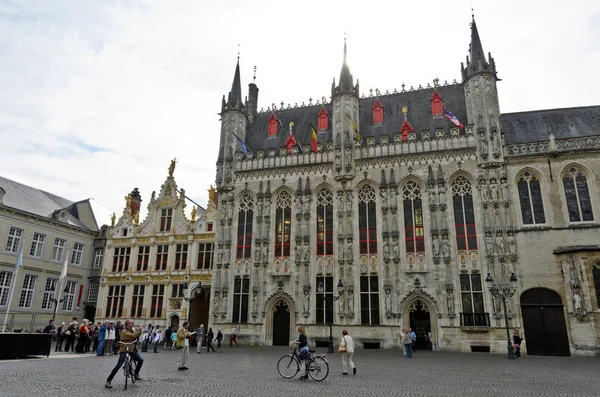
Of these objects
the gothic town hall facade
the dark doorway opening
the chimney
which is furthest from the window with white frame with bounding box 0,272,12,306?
the dark doorway opening

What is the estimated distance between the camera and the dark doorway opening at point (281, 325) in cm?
3148

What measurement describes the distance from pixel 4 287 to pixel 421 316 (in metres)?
34.7

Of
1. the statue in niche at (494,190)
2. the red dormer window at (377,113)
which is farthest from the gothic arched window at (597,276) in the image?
the red dormer window at (377,113)

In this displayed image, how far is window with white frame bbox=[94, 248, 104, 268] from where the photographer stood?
43.4 metres

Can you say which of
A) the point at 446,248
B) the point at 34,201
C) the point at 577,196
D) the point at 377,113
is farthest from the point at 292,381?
the point at 34,201

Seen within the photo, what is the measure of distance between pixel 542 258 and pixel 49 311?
137 feet

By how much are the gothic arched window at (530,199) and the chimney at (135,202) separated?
1424 inches

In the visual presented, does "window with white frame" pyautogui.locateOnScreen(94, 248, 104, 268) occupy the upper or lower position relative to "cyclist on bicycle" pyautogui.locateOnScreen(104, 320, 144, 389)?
upper

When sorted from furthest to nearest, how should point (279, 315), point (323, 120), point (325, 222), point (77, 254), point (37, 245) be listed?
point (77, 254)
point (37, 245)
point (323, 120)
point (325, 222)
point (279, 315)

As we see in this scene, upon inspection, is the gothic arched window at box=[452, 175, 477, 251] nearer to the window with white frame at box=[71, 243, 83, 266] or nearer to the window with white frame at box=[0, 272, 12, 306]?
the window with white frame at box=[71, 243, 83, 266]

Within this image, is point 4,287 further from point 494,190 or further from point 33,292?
point 494,190

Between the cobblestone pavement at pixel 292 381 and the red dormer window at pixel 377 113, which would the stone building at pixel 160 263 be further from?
the cobblestone pavement at pixel 292 381

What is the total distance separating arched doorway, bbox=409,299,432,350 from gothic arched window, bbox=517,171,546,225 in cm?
936

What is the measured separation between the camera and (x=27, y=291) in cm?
3716
